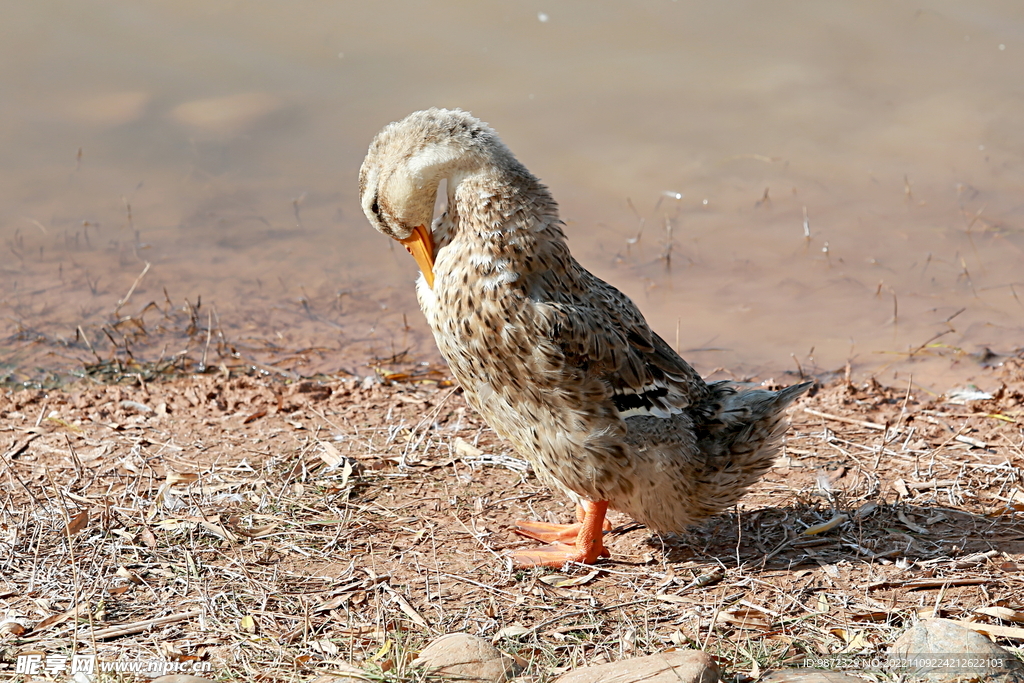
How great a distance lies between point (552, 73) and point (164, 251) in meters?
3.95

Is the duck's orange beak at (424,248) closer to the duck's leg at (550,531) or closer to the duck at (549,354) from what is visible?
the duck at (549,354)

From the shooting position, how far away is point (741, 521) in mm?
3947

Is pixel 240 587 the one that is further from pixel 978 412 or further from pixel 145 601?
pixel 978 412

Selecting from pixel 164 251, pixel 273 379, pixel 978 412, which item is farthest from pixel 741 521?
pixel 164 251

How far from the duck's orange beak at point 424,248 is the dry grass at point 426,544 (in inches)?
42.8

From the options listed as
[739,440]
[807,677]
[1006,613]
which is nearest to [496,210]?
[739,440]

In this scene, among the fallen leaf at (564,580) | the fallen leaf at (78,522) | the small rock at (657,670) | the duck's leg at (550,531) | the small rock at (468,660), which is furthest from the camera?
the duck's leg at (550,531)

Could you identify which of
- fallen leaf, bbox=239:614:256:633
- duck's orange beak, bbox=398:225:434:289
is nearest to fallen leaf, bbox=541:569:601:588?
fallen leaf, bbox=239:614:256:633

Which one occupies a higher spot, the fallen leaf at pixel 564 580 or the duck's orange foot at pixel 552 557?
the duck's orange foot at pixel 552 557

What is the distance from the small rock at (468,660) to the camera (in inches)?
111

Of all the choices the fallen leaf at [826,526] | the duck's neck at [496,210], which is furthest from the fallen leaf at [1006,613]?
the duck's neck at [496,210]

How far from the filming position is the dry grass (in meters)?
3.15

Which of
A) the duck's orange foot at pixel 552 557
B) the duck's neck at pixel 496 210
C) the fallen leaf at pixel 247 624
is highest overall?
the duck's neck at pixel 496 210

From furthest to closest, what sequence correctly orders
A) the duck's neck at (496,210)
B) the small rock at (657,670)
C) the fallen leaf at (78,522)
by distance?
the fallen leaf at (78,522), the duck's neck at (496,210), the small rock at (657,670)
